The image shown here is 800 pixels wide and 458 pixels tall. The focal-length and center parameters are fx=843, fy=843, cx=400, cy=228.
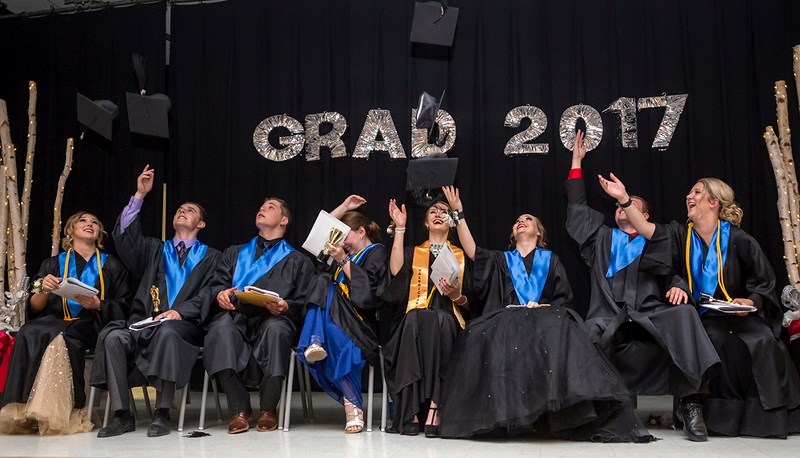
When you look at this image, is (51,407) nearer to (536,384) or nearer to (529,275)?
(536,384)

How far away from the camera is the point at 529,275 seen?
4.68 metres

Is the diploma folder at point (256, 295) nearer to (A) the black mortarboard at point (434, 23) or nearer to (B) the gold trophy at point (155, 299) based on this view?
(B) the gold trophy at point (155, 299)

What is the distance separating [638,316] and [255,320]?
2.04 metres

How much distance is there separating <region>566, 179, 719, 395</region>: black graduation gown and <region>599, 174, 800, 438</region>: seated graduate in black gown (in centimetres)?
14

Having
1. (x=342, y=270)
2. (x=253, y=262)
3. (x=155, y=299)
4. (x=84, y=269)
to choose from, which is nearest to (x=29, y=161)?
(x=84, y=269)

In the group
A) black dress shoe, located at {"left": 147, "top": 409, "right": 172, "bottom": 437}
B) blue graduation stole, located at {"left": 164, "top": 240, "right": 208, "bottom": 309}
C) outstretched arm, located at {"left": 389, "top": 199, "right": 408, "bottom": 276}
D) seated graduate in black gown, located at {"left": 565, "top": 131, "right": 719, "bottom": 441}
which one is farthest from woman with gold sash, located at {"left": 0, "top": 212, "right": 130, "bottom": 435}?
seated graduate in black gown, located at {"left": 565, "top": 131, "right": 719, "bottom": 441}

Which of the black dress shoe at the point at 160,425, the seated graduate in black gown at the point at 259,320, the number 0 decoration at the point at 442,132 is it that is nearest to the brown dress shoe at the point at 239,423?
the seated graduate in black gown at the point at 259,320

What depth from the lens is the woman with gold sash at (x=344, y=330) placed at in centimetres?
433

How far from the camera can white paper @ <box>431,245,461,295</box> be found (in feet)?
14.2

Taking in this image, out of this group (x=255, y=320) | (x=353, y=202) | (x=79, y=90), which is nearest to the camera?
(x=255, y=320)

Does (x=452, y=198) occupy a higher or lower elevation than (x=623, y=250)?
higher

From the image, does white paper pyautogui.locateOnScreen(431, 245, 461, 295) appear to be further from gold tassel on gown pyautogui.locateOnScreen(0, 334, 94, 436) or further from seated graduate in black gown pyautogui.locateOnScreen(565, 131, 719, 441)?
gold tassel on gown pyautogui.locateOnScreen(0, 334, 94, 436)

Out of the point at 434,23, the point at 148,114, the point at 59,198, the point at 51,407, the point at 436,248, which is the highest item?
the point at 434,23

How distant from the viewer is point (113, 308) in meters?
4.82
